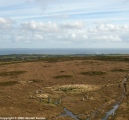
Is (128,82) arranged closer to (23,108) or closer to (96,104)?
(96,104)

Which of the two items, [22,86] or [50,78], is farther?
[50,78]

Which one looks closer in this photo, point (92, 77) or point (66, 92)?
point (66, 92)

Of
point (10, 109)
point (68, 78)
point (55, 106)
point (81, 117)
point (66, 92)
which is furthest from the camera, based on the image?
point (68, 78)

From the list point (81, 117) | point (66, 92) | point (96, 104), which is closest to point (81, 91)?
point (66, 92)

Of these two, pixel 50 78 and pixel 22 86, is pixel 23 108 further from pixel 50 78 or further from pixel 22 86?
pixel 50 78

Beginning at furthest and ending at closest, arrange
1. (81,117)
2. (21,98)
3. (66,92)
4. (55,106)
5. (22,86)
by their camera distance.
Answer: (22,86), (66,92), (21,98), (55,106), (81,117)

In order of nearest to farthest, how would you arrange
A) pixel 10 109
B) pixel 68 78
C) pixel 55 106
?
pixel 10 109, pixel 55 106, pixel 68 78

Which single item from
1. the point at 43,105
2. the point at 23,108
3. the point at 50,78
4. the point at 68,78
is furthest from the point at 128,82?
the point at 23,108

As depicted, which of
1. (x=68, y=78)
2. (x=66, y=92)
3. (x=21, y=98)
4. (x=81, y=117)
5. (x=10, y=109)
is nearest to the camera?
(x=81, y=117)
